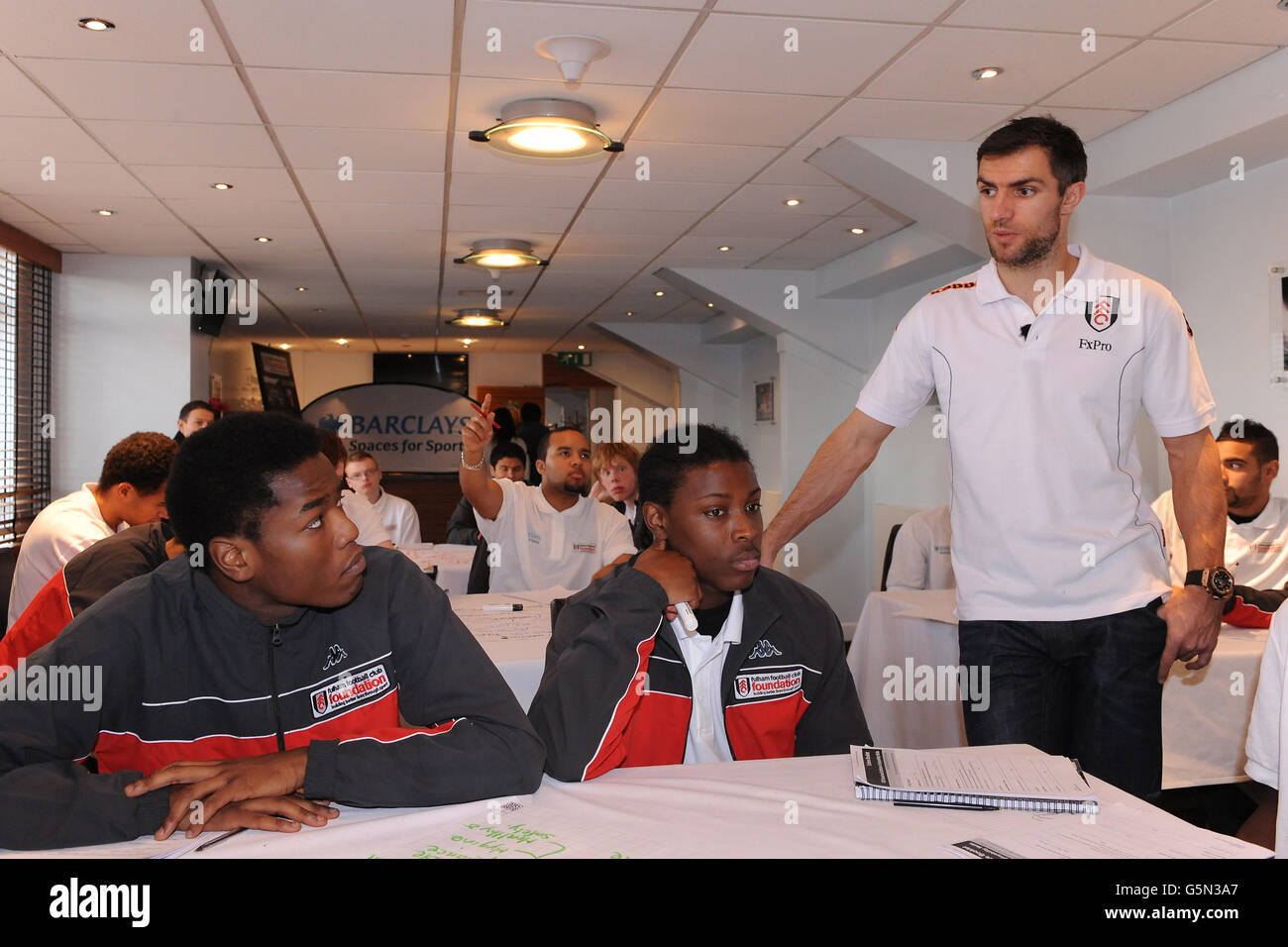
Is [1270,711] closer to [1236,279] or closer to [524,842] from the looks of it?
[524,842]

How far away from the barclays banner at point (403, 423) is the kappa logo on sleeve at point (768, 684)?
1106 cm

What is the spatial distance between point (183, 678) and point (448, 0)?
2.50 metres

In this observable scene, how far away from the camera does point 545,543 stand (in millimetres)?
4527

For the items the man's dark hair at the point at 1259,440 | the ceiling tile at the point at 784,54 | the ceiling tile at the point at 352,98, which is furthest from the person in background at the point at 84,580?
the man's dark hair at the point at 1259,440

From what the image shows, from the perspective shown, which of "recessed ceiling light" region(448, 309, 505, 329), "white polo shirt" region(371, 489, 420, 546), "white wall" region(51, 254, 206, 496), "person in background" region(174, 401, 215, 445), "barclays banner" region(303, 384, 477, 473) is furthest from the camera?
Result: "barclays banner" region(303, 384, 477, 473)

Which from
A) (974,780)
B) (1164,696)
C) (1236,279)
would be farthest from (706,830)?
(1236,279)

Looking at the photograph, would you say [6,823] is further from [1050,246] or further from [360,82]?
[360,82]

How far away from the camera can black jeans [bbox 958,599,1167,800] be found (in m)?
2.00

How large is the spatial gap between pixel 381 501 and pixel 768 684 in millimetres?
5027

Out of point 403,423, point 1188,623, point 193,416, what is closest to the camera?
point 1188,623

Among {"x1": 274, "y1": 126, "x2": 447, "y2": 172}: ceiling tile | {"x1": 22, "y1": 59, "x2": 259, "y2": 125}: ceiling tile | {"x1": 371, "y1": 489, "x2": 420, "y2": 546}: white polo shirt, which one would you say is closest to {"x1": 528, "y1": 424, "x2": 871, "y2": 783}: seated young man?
{"x1": 22, "y1": 59, "x2": 259, "y2": 125}: ceiling tile

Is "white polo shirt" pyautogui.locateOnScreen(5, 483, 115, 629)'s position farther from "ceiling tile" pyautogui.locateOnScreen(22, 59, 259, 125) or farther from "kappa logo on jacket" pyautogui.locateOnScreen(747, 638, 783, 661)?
"kappa logo on jacket" pyautogui.locateOnScreen(747, 638, 783, 661)

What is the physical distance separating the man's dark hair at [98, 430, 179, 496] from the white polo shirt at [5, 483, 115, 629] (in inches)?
7.5
